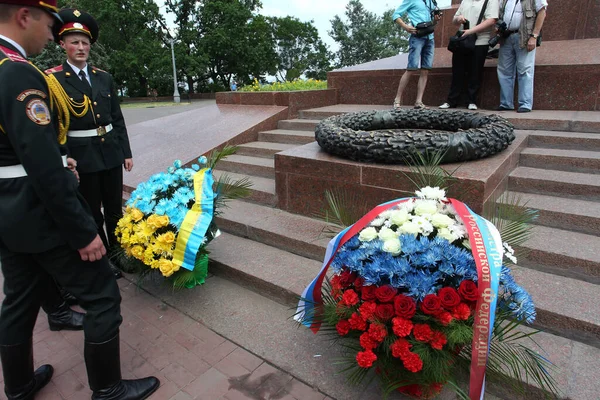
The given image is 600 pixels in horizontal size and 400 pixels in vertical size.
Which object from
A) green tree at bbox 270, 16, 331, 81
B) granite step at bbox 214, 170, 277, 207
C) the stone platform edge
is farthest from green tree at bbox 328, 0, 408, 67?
granite step at bbox 214, 170, 277, 207

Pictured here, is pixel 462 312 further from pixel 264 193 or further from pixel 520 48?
pixel 520 48

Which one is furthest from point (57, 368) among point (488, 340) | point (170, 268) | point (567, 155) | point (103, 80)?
point (567, 155)

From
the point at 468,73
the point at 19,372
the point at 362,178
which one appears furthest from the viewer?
the point at 468,73

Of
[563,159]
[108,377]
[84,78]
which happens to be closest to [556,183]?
[563,159]

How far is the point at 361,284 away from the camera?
71.2 inches

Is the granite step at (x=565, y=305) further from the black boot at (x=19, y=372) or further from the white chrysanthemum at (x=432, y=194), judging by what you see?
the black boot at (x=19, y=372)

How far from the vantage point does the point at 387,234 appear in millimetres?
1800

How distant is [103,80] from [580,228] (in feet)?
12.3

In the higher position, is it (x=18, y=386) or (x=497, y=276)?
(x=497, y=276)

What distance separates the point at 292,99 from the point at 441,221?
15.0ft

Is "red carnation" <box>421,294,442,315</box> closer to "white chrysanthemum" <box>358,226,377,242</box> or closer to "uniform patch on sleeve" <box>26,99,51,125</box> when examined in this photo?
"white chrysanthemum" <box>358,226,377,242</box>

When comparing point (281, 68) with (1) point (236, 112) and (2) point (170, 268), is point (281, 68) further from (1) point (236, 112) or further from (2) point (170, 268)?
(2) point (170, 268)

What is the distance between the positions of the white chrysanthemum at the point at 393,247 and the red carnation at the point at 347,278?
0.73ft

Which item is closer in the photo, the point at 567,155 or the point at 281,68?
the point at 567,155
